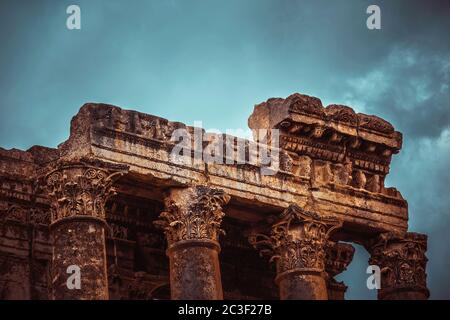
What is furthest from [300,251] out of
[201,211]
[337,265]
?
[337,265]

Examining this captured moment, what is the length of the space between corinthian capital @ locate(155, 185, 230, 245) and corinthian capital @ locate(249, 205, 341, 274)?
185cm

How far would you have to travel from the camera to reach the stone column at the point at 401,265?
105ft

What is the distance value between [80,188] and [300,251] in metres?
5.50

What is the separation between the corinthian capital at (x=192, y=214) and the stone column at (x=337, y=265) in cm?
655

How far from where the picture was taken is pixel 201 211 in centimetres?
2956

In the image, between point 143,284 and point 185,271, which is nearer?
point 185,271

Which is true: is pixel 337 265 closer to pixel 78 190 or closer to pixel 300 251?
pixel 300 251

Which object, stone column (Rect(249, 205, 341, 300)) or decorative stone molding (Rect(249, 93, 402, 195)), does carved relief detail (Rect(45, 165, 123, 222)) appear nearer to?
stone column (Rect(249, 205, 341, 300))

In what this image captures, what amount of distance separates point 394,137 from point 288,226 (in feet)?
13.9

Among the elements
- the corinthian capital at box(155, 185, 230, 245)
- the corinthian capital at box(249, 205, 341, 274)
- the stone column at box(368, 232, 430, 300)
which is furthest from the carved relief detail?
the stone column at box(368, 232, 430, 300)

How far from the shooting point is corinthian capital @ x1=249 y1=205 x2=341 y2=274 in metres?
30.8
